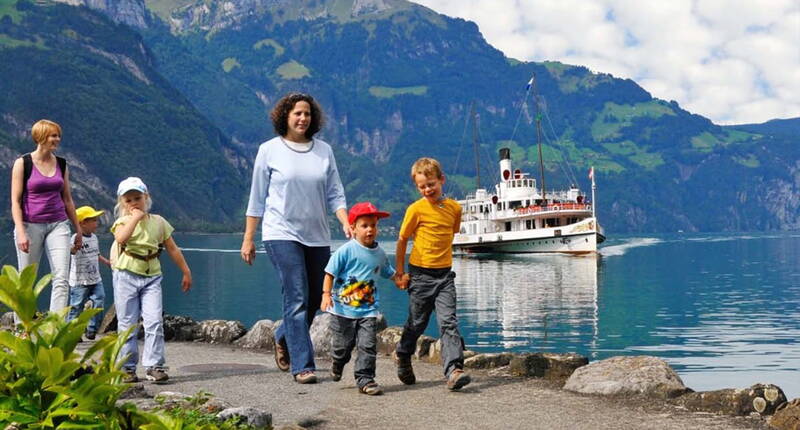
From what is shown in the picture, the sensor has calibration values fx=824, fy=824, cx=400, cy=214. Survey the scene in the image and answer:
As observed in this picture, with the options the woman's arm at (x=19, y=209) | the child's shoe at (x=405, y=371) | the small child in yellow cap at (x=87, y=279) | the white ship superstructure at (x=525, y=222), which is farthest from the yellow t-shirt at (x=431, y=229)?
the white ship superstructure at (x=525, y=222)

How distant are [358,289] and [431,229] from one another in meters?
0.83

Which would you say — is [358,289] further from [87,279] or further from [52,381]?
[87,279]

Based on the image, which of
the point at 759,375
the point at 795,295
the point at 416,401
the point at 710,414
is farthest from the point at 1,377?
the point at 795,295

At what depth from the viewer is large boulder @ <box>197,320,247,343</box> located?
35.5 feet

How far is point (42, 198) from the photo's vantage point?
24.3ft

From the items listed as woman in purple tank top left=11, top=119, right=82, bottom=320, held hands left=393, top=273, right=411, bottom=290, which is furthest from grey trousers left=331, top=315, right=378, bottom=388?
woman in purple tank top left=11, top=119, right=82, bottom=320

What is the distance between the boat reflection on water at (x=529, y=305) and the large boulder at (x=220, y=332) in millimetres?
11458

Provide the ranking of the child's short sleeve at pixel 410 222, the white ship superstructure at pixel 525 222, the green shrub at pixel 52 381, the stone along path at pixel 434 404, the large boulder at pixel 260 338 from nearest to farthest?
1. the green shrub at pixel 52 381
2. the stone along path at pixel 434 404
3. the child's short sleeve at pixel 410 222
4. the large boulder at pixel 260 338
5. the white ship superstructure at pixel 525 222

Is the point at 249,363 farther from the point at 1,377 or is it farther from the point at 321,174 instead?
the point at 1,377

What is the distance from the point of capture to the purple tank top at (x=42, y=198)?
289 inches

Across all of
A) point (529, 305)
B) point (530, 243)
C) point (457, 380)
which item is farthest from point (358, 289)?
point (530, 243)

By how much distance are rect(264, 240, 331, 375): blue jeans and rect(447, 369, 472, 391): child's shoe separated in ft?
4.07

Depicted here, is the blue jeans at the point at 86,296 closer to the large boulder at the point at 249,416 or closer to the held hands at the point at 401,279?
the held hands at the point at 401,279

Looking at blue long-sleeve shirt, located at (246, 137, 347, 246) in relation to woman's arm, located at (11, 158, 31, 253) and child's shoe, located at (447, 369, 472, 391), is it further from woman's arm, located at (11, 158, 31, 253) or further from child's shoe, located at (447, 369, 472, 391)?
woman's arm, located at (11, 158, 31, 253)
